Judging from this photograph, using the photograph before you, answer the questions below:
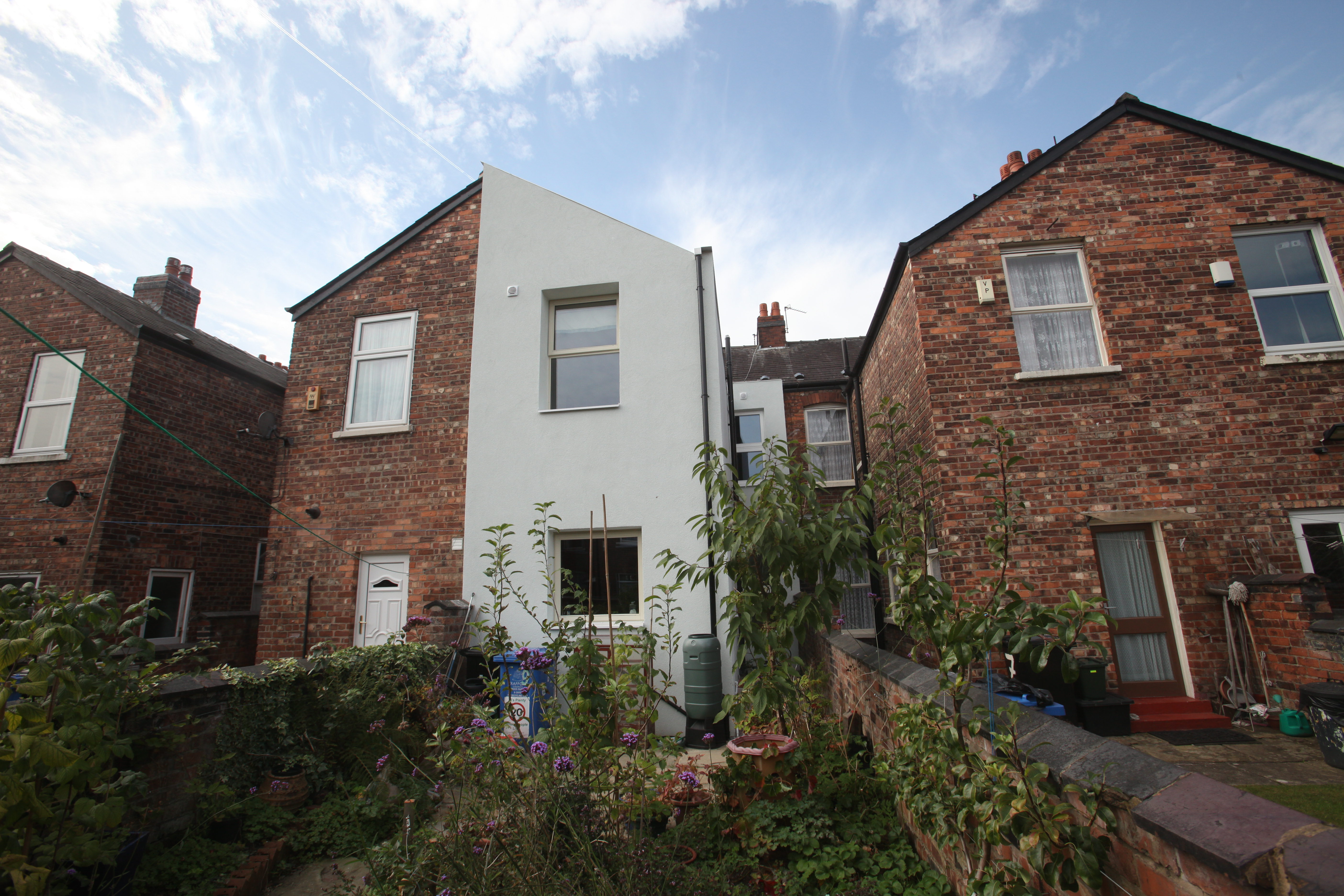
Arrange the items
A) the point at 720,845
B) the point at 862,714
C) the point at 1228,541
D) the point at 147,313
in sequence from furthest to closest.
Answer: the point at 147,313 < the point at 1228,541 < the point at 862,714 < the point at 720,845

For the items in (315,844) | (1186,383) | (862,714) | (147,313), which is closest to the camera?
(315,844)

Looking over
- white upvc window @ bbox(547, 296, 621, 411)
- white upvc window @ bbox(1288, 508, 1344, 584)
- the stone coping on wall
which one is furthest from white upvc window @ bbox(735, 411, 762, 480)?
the stone coping on wall

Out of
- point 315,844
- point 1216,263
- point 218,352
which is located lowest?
point 315,844

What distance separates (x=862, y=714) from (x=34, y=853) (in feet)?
14.1

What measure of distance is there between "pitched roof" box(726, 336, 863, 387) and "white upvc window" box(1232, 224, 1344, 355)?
23.2ft

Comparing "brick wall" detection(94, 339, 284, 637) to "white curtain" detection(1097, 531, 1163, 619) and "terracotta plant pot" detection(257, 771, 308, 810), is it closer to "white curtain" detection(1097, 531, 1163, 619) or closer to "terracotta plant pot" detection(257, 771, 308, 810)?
"terracotta plant pot" detection(257, 771, 308, 810)

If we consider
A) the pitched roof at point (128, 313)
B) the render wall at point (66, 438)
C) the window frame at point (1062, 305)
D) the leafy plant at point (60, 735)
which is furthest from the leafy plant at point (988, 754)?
the render wall at point (66, 438)

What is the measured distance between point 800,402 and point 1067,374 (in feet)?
22.9

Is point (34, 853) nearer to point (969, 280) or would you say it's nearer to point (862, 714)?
point (862, 714)

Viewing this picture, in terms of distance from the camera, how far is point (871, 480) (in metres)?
3.71

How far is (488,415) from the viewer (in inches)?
311

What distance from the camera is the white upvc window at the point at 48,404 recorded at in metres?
9.03

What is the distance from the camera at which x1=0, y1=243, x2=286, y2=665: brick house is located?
8.48 m

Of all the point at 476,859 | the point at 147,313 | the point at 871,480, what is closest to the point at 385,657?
the point at 476,859
